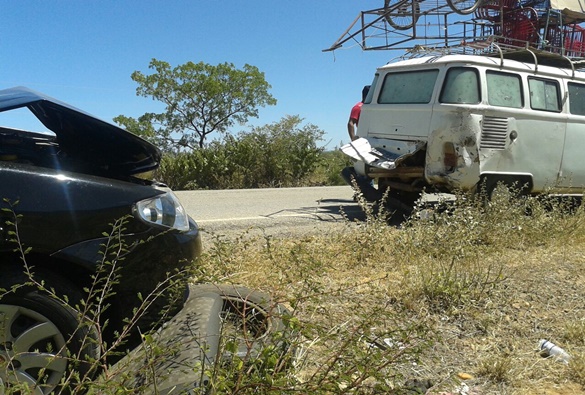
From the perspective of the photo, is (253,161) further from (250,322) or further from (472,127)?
(250,322)

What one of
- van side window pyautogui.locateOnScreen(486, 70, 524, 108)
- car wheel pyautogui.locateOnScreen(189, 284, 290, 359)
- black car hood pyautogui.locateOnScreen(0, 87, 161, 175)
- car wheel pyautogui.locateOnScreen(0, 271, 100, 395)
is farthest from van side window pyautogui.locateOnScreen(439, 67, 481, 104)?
car wheel pyautogui.locateOnScreen(0, 271, 100, 395)

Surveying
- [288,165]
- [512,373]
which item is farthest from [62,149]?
[288,165]

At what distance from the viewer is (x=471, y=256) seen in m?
4.51

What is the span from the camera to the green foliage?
13.9 meters

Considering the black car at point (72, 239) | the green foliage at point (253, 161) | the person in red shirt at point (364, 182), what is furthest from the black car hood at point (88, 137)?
the green foliage at point (253, 161)

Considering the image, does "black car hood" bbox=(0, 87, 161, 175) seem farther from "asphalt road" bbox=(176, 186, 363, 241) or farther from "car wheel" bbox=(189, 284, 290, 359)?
"asphalt road" bbox=(176, 186, 363, 241)

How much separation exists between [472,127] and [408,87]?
53.4 inches

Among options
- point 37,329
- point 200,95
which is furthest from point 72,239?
point 200,95

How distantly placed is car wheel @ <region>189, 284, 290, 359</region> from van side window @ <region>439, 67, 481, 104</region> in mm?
5127

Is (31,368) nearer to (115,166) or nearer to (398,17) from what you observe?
(115,166)

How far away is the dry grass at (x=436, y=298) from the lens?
239 cm

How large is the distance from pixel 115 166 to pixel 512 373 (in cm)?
241

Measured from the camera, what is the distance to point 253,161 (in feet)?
48.1

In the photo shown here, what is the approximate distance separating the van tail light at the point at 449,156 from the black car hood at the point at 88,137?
5.17 m
